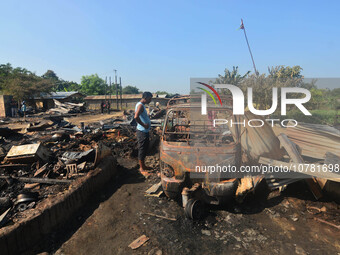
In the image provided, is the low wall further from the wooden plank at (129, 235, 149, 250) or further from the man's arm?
the man's arm

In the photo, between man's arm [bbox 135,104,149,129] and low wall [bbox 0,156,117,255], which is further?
man's arm [bbox 135,104,149,129]

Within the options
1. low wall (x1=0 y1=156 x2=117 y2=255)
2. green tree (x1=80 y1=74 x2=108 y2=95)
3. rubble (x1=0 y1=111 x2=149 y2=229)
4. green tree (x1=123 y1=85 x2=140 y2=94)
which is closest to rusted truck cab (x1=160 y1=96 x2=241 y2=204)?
low wall (x1=0 y1=156 x2=117 y2=255)

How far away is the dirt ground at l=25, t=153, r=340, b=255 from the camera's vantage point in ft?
8.64

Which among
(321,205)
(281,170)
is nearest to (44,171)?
(281,170)

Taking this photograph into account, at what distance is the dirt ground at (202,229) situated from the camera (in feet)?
8.64

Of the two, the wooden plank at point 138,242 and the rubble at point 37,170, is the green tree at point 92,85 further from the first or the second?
the wooden plank at point 138,242

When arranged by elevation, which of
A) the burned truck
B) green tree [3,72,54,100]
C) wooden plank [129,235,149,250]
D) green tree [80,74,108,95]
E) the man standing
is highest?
green tree [80,74,108,95]

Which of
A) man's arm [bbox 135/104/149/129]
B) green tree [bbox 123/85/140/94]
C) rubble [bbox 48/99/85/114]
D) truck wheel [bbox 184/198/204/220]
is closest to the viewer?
truck wheel [bbox 184/198/204/220]

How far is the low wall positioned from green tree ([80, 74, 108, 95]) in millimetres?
55091

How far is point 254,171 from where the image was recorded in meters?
4.25

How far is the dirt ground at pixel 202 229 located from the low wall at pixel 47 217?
0.15 meters

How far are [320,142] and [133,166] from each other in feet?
16.2

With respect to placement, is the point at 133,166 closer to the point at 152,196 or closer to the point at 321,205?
the point at 152,196

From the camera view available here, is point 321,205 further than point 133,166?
No
